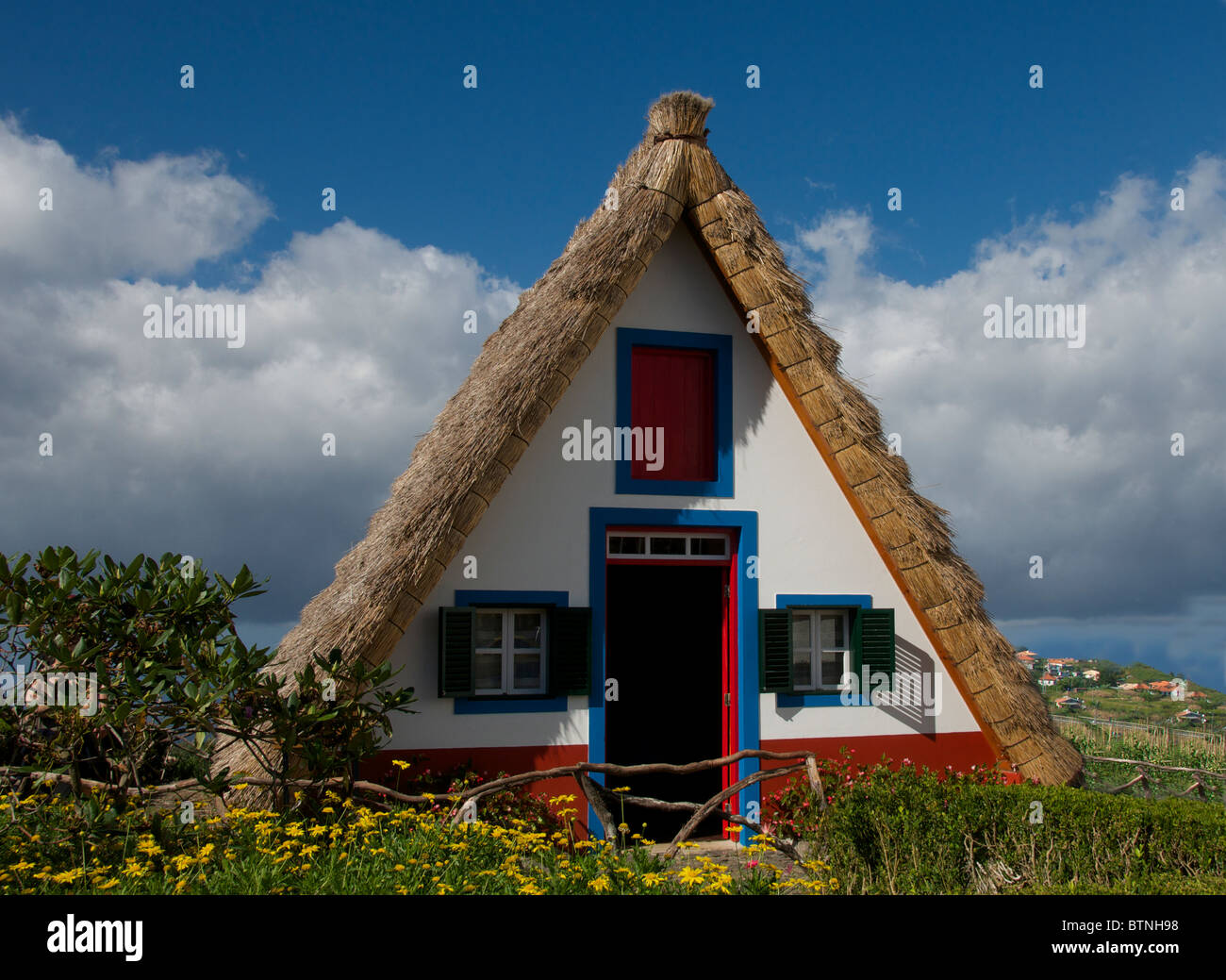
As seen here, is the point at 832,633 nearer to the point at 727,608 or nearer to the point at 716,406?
the point at 727,608

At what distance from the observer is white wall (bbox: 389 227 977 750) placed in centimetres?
889

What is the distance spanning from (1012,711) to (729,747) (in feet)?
9.11

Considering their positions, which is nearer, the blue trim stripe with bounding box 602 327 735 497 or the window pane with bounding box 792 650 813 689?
the blue trim stripe with bounding box 602 327 735 497

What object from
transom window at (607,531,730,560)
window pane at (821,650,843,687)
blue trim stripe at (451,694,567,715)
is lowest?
blue trim stripe at (451,694,567,715)

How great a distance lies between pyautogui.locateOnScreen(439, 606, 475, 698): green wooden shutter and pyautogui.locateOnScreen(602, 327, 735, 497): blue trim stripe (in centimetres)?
196

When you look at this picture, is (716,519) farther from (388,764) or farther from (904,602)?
(388,764)

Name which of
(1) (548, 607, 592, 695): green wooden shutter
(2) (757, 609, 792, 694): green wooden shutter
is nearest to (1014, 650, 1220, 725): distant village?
(2) (757, 609, 792, 694): green wooden shutter

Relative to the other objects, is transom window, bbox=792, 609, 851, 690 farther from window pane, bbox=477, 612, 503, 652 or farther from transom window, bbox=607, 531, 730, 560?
window pane, bbox=477, 612, 503, 652

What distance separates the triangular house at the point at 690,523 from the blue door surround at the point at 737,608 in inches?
0.8

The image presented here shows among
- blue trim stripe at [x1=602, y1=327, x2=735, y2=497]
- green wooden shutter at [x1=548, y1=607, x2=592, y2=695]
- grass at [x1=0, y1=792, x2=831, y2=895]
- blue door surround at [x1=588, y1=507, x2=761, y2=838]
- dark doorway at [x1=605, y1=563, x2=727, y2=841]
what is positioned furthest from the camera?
dark doorway at [x1=605, y1=563, x2=727, y2=841]

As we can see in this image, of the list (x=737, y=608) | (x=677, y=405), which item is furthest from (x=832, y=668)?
(x=677, y=405)

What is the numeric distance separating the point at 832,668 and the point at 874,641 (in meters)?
0.51

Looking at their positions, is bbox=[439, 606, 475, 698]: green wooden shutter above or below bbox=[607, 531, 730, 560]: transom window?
below
